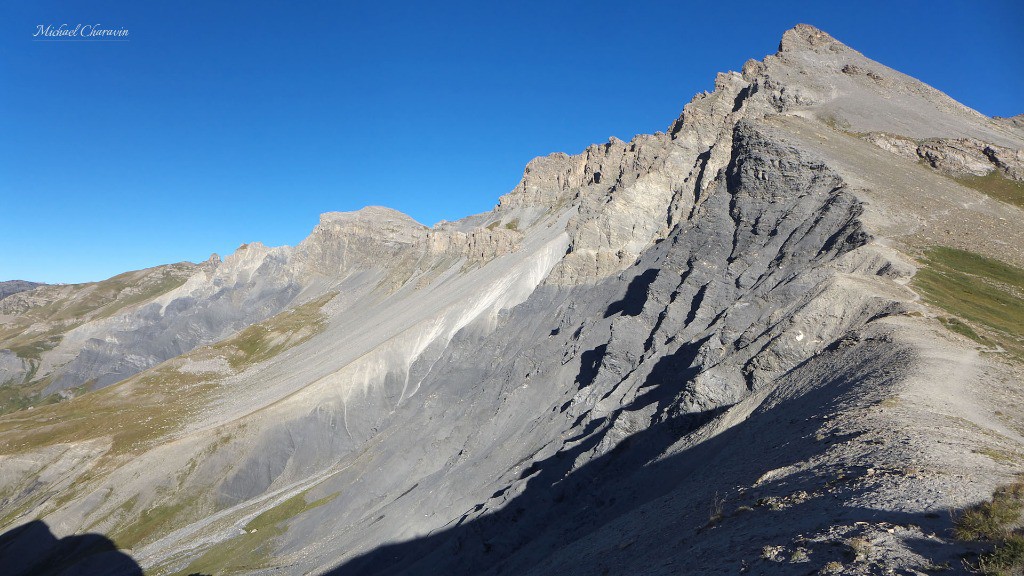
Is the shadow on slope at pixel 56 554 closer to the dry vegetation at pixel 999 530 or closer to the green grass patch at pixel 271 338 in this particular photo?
the green grass patch at pixel 271 338

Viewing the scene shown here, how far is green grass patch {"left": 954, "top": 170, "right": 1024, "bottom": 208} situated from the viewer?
57281 millimetres

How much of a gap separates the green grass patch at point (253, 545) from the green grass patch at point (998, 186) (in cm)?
8377

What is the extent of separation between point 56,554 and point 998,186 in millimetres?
122819

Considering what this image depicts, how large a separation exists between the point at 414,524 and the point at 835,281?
41.2 m

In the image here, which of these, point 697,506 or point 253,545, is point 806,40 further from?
point 253,545

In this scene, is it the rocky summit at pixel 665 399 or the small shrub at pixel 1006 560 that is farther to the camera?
the rocky summit at pixel 665 399

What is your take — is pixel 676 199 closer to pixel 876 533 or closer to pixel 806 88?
pixel 806 88

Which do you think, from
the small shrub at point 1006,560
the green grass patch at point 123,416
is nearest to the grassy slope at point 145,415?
the green grass patch at point 123,416

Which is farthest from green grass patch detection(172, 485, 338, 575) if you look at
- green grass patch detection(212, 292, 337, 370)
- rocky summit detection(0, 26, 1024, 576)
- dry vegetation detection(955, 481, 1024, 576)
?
green grass patch detection(212, 292, 337, 370)

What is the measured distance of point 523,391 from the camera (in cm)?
6272

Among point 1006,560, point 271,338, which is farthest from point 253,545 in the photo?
point 271,338

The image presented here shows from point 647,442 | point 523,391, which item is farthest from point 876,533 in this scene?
point 523,391

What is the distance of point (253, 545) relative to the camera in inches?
2336

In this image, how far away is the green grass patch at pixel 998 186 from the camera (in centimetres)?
5728
